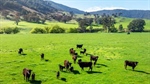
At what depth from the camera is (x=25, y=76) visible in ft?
86.7

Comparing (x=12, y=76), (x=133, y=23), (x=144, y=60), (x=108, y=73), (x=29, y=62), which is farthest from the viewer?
(x=133, y=23)

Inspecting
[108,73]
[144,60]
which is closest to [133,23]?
[144,60]

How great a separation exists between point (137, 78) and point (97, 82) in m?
5.65

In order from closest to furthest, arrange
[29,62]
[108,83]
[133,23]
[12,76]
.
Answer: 1. [108,83]
2. [12,76]
3. [29,62]
4. [133,23]

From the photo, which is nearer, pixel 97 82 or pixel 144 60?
pixel 97 82

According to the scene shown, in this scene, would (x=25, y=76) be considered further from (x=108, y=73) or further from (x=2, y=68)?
(x=108, y=73)

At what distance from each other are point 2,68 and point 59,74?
9163mm

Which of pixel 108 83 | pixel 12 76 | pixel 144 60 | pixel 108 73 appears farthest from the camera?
pixel 144 60

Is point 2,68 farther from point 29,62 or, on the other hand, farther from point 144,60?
point 144,60

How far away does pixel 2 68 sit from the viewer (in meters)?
31.3

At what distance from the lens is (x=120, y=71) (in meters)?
31.0

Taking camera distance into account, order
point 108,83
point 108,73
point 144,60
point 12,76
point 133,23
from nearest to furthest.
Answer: point 108,83 → point 12,76 → point 108,73 → point 144,60 → point 133,23

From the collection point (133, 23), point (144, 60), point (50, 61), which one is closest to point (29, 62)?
point (50, 61)

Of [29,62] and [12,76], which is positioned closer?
[12,76]
